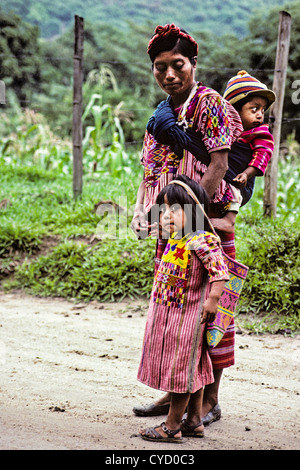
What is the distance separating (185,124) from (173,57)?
29cm

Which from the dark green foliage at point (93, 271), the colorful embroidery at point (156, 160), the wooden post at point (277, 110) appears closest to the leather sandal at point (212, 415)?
the colorful embroidery at point (156, 160)

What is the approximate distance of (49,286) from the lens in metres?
4.94

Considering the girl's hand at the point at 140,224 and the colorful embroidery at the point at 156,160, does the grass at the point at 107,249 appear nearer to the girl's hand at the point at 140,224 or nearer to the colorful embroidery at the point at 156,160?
the girl's hand at the point at 140,224

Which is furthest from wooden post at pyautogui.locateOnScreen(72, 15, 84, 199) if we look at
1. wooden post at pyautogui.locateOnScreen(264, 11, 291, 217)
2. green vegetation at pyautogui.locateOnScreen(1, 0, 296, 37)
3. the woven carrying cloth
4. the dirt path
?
green vegetation at pyautogui.locateOnScreen(1, 0, 296, 37)

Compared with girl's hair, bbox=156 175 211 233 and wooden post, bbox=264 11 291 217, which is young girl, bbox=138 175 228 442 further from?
wooden post, bbox=264 11 291 217

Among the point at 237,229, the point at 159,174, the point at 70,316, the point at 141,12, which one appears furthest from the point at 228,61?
the point at 141,12

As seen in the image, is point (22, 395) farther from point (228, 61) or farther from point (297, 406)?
point (228, 61)

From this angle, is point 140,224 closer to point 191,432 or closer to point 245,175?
point 245,175

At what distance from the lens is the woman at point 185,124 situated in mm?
2264

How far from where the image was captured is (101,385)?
2.94 metres

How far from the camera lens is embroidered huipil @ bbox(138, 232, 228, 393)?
84.5 inches

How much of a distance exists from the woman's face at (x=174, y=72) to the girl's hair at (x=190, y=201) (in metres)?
0.42

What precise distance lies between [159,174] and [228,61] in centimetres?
1505

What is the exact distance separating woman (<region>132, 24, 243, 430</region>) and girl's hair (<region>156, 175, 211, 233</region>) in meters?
0.09
